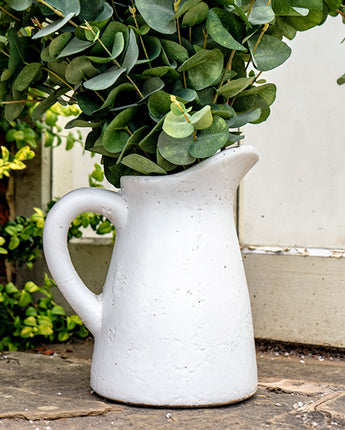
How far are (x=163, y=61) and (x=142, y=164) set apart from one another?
5.5 inches

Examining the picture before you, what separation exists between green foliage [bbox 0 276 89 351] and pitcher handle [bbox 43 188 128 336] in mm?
362

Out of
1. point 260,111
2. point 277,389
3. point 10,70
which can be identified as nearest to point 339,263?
point 277,389

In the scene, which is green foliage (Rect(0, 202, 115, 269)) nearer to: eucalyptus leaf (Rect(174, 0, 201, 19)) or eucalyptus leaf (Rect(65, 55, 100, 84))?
eucalyptus leaf (Rect(65, 55, 100, 84))

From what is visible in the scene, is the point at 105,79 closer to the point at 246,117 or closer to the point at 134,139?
the point at 134,139

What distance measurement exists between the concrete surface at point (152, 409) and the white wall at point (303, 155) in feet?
0.95

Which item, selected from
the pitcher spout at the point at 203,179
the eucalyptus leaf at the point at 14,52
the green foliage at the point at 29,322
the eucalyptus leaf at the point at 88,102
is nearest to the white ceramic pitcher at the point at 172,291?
the pitcher spout at the point at 203,179

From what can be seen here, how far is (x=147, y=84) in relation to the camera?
2.55 feet

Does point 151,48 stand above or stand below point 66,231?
above

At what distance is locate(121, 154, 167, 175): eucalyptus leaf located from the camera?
768mm

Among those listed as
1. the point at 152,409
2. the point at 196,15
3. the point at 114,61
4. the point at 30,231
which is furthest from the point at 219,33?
the point at 30,231

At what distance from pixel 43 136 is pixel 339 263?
0.79m

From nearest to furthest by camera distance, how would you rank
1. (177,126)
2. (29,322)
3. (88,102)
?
(177,126) → (88,102) → (29,322)

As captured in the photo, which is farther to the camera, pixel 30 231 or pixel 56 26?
pixel 30 231

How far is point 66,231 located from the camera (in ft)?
2.72
